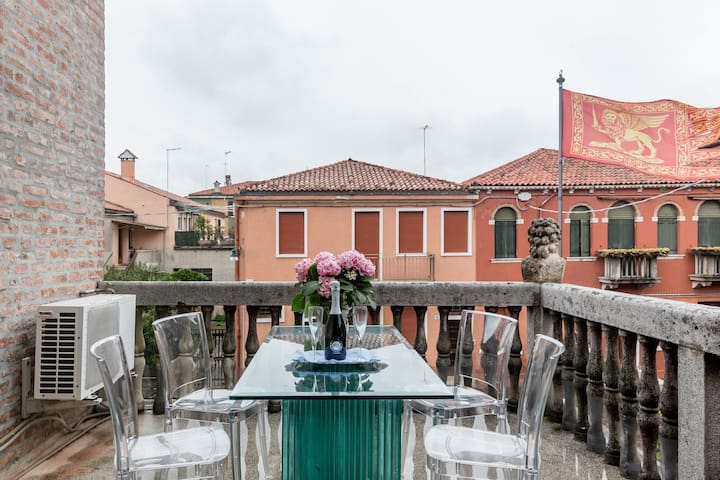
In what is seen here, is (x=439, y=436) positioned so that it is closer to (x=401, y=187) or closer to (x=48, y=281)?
(x=48, y=281)

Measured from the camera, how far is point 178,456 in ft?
5.84

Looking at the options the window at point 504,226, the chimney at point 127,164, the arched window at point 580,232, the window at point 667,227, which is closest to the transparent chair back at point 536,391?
the window at point 504,226

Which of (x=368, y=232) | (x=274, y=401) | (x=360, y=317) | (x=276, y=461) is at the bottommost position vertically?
(x=276, y=461)

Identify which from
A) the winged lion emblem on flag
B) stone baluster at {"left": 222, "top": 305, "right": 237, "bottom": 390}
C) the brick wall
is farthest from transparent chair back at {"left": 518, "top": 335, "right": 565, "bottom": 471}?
the winged lion emblem on flag

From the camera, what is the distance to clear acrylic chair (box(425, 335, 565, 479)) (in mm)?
1713

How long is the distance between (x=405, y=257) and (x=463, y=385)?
520 inches

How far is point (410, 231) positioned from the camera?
15.8 m

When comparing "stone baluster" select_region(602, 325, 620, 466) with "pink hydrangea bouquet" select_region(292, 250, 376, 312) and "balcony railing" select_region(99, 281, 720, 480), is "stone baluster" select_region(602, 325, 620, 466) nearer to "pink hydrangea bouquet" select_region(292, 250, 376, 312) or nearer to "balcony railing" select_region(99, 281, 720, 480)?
"balcony railing" select_region(99, 281, 720, 480)

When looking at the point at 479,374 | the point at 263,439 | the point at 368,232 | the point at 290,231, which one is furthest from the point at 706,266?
the point at 263,439

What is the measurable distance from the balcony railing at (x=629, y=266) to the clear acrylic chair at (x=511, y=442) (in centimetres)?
1582

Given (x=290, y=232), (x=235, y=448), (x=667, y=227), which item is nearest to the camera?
(x=235, y=448)

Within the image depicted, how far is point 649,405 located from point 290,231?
45.6 ft

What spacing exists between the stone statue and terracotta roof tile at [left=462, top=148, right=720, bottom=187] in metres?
12.9

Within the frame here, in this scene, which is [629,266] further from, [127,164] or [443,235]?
[127,164]
